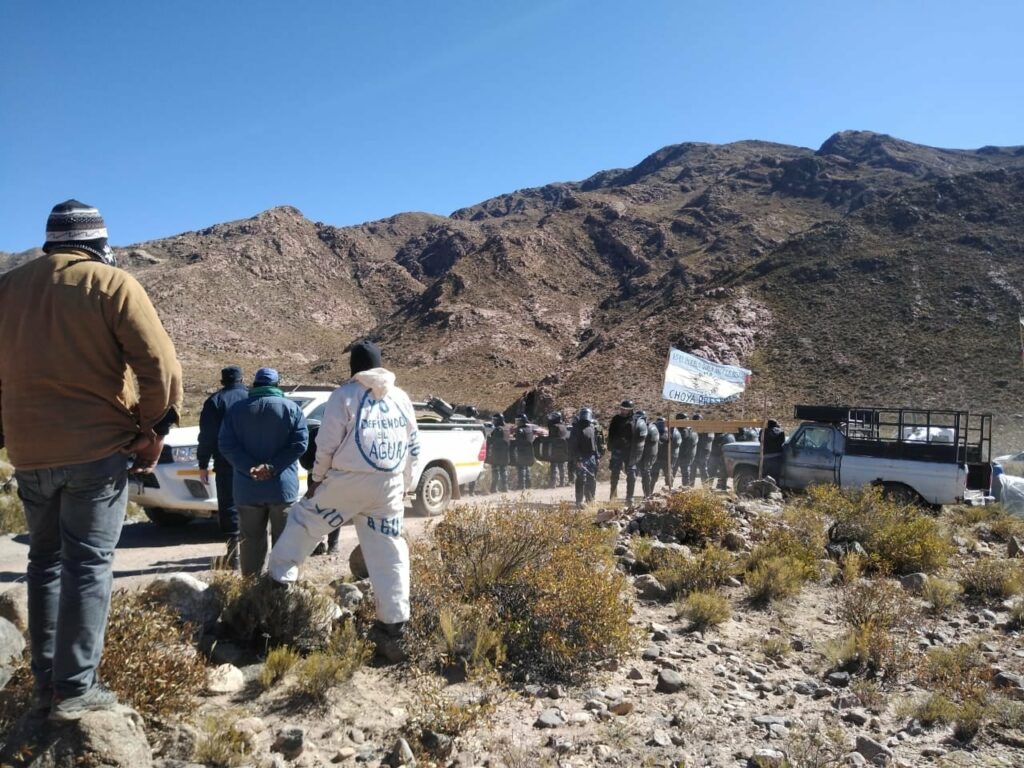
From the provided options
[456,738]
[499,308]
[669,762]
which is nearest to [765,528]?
[669,762]

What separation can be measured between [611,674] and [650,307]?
57.1 metres

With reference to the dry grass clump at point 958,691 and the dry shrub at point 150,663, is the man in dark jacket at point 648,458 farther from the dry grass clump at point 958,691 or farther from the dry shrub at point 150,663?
the dry shrub at point 150,663

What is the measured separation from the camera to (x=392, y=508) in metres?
4.23

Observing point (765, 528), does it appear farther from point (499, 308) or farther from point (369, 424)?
point (499, 308)

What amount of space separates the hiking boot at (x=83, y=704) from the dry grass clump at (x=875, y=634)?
477 cm

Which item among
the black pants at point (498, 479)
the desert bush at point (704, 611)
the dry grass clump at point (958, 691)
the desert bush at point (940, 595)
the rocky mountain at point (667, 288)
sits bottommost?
the black pants at point (498, 479)

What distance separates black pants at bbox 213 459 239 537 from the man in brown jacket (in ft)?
11.7

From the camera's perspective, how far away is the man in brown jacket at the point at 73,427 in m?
2.83

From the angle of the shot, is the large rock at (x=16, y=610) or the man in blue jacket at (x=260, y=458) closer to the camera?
the large rock at (x=16, y=610)

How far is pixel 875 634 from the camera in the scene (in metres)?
5.39

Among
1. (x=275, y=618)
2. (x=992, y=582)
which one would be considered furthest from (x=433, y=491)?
(x=992, y=582)

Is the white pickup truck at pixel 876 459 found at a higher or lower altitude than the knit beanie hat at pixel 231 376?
lower

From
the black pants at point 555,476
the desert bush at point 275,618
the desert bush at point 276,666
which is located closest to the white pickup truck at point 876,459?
the black pants at point 555,476

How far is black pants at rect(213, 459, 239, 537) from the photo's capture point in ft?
21.3
